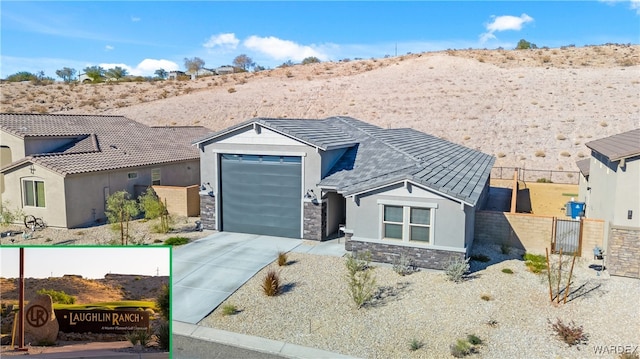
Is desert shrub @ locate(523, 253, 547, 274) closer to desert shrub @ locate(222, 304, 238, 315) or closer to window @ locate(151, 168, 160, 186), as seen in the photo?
desert shrub @ locate(222, 304, 238, 315)

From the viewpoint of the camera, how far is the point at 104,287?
20.3 feet

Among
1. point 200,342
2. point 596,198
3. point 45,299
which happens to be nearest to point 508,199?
point 596,198

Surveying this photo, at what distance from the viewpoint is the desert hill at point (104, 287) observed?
19.4 feet

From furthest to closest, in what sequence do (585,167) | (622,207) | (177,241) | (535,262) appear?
(585,167) → (177,241) → (535,262) → (622,207)

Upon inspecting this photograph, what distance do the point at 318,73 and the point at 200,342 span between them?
236ft

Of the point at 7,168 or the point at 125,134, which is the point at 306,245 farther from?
the point at 125,134

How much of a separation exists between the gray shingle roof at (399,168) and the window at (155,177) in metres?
10.6

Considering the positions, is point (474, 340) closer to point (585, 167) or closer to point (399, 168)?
point (399, 168)

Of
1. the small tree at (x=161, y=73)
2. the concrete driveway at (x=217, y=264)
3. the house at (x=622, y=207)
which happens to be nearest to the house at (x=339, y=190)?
the concrete driveway at (x=217, y=264)

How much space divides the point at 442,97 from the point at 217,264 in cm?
4918

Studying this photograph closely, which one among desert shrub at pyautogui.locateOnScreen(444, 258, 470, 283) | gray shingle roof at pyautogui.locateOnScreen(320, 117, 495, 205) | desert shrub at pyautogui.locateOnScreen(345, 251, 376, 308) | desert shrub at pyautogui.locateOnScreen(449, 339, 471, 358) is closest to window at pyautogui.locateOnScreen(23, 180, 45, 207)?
gray shingle roof at pyautogui.locateOnScreen(320, 117, 495, 205)

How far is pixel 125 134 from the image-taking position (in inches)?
1214

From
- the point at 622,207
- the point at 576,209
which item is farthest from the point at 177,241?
the point at 576,209

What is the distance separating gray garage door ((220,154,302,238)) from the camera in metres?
19.8
